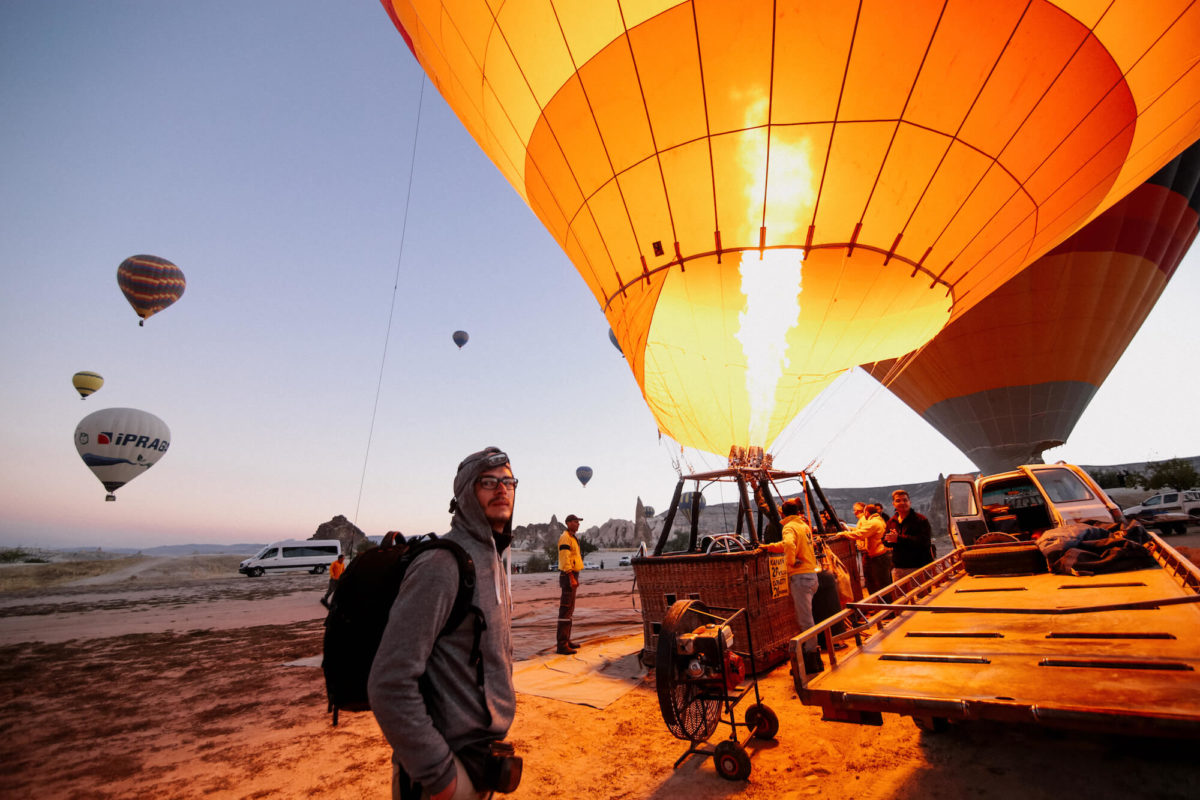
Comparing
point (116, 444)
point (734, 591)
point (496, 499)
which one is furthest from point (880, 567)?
point (116, 444)

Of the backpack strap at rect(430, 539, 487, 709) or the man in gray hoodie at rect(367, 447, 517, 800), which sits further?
the backpack strap at rect(430, 539, 487, 709)

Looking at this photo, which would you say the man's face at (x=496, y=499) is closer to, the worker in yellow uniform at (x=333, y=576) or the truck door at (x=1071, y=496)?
the worker in yellow uniform at (x=333, y=576)

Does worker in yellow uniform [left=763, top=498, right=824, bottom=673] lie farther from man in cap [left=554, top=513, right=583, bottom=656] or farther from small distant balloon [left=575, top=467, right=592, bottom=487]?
small distant balloon [left=575, top=467, right=592, bottom=487]

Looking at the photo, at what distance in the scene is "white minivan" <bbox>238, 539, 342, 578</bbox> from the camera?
1233 inches

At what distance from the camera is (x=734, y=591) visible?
487 centimetres

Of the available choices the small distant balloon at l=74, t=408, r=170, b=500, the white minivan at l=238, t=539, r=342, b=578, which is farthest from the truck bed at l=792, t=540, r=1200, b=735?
the small distant balloon at l=74, t=408, r=170, b=500

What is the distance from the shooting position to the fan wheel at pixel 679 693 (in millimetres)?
3002

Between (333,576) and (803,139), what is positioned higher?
(803,139)

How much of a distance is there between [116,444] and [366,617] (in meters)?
41.5

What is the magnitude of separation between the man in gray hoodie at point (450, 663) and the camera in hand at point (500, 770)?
3 cm

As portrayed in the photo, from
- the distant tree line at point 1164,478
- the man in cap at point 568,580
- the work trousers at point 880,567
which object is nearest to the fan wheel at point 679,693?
the man in cap at point 568,580

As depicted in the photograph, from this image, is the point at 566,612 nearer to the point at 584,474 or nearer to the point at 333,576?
the point at 333,576

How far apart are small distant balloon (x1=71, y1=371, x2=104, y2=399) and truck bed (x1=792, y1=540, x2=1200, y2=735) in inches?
1868

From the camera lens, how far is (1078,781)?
2.72m
